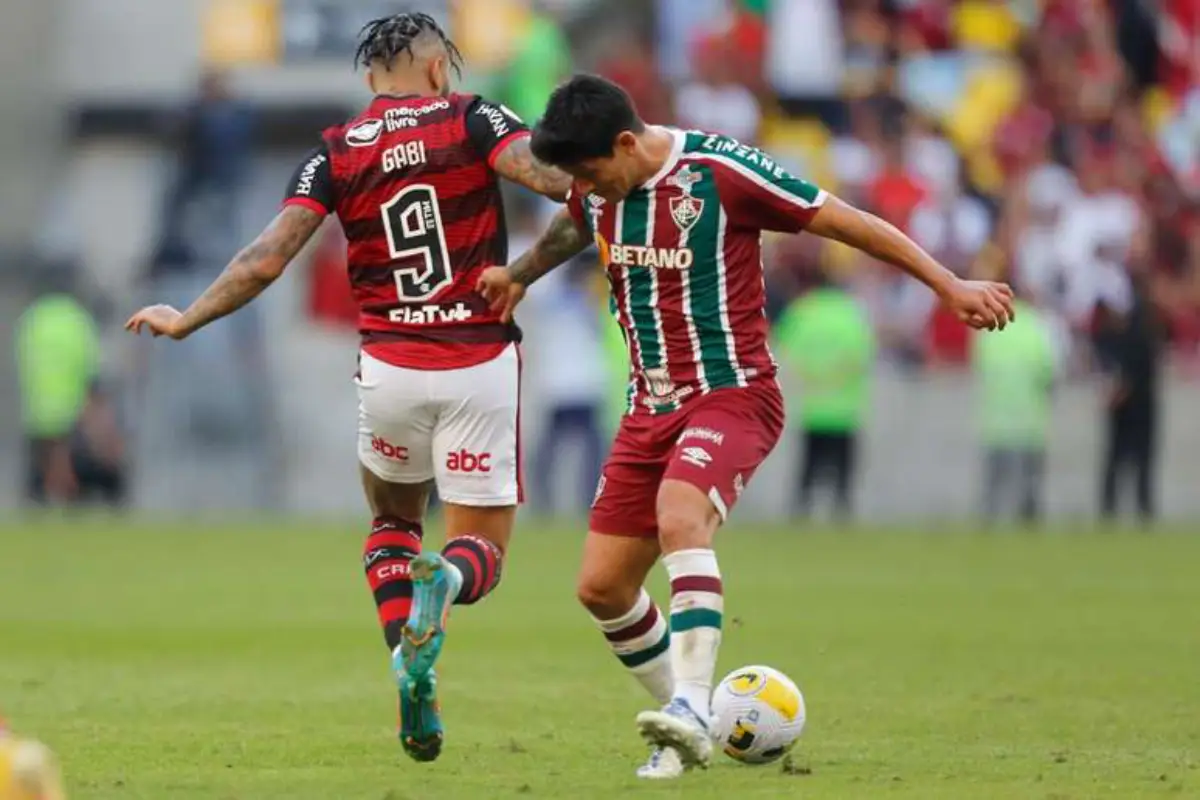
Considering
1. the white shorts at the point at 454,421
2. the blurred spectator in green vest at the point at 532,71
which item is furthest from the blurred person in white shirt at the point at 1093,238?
the white shorts at the point at 454,421

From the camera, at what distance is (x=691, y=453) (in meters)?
8.29

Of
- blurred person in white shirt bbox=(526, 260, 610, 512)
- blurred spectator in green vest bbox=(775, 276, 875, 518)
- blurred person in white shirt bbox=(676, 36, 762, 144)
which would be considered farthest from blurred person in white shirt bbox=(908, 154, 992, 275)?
blurred person in white shirt bbox=(526, 260, 610, 512)

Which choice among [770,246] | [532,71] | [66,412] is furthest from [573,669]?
[532,71]

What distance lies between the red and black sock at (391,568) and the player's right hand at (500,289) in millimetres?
893

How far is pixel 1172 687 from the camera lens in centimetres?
1103

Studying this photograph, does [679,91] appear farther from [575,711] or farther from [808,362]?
[575,711]

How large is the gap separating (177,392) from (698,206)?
58.3 ft

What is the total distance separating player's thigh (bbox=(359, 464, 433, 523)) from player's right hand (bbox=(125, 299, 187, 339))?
33.1 inches

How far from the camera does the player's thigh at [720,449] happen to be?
8.22m

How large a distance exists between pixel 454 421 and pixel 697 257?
1.09 m

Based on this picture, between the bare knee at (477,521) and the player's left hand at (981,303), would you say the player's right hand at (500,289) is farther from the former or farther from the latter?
the player's left hand at (981,303)

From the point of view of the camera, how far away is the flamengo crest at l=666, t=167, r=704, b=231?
27.6 ft

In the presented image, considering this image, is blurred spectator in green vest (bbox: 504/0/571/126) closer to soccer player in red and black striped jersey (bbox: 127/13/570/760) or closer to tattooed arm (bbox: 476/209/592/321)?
soccer player in red and black striped jersey (bbox: 127/13/570/760)

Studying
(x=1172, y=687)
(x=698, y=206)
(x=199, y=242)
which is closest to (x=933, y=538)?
(x=199, y=242)
